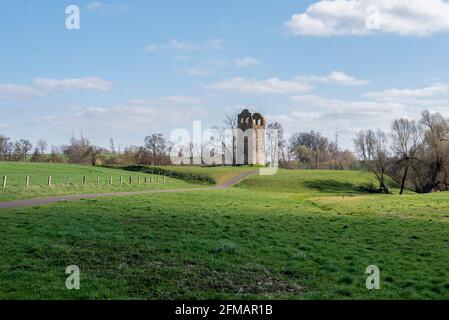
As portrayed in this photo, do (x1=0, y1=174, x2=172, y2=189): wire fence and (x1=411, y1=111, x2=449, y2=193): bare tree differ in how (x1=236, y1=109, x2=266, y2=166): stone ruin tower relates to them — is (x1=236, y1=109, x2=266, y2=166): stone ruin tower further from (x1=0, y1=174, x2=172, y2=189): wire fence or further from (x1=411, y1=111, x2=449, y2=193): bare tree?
(x1=0, y1=174, x2=172, y2=189): wire fence

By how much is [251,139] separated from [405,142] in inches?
1851

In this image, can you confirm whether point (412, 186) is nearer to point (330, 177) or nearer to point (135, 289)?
point (330, 177)

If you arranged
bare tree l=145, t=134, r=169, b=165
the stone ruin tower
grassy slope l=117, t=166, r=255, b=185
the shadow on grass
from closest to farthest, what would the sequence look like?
the shadow on grass < grassy slope l=117, t=166, r=255, b=185 < bare tree l=145, t=134, r=169, b=165 < the stone ruin tower

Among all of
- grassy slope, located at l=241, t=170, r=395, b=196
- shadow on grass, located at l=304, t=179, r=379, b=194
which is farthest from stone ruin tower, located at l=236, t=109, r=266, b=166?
shadow on grass, located at l=304, t=179, r=379, b=194

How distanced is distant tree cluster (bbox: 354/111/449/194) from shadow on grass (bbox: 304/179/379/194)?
2.56 meters

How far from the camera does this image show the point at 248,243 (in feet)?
49.3

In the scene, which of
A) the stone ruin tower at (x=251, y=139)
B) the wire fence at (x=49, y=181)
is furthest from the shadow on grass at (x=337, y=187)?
the wire fence at (x=49, y=181)

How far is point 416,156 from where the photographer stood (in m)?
73.2

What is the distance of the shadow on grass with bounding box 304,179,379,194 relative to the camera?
73.2 meters

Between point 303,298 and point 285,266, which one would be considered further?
point 285,266

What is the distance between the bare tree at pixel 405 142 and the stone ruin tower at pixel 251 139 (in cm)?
4239

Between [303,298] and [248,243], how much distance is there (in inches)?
240

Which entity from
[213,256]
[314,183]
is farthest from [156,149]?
[213,256]
